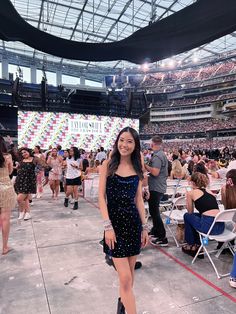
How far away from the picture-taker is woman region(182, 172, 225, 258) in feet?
10.4

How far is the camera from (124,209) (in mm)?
1850

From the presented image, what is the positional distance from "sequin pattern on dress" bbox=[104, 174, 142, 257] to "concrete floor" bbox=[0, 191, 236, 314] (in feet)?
2.79

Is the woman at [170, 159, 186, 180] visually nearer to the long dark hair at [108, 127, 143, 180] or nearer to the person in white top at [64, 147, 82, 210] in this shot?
the person in white top at [64, 147, 82, 210]

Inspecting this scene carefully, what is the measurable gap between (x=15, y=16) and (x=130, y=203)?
373 centimetres

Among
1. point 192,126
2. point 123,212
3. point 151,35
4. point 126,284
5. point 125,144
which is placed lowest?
point 126,284

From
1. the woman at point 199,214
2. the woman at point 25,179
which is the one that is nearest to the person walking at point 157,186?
the woman at point 199,214

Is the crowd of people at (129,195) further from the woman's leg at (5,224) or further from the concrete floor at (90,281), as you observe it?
the concrete floor at (90,281)

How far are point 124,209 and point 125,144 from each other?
0.49m

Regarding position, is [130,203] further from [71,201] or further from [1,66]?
[1,66]

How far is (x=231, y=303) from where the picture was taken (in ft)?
7.77

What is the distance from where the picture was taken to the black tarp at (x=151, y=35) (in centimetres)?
364

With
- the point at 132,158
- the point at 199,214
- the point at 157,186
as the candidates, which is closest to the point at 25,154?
the point at 157,186

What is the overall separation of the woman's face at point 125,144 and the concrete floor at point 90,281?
148cm

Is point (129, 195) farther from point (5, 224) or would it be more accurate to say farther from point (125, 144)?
point (5, 224)
